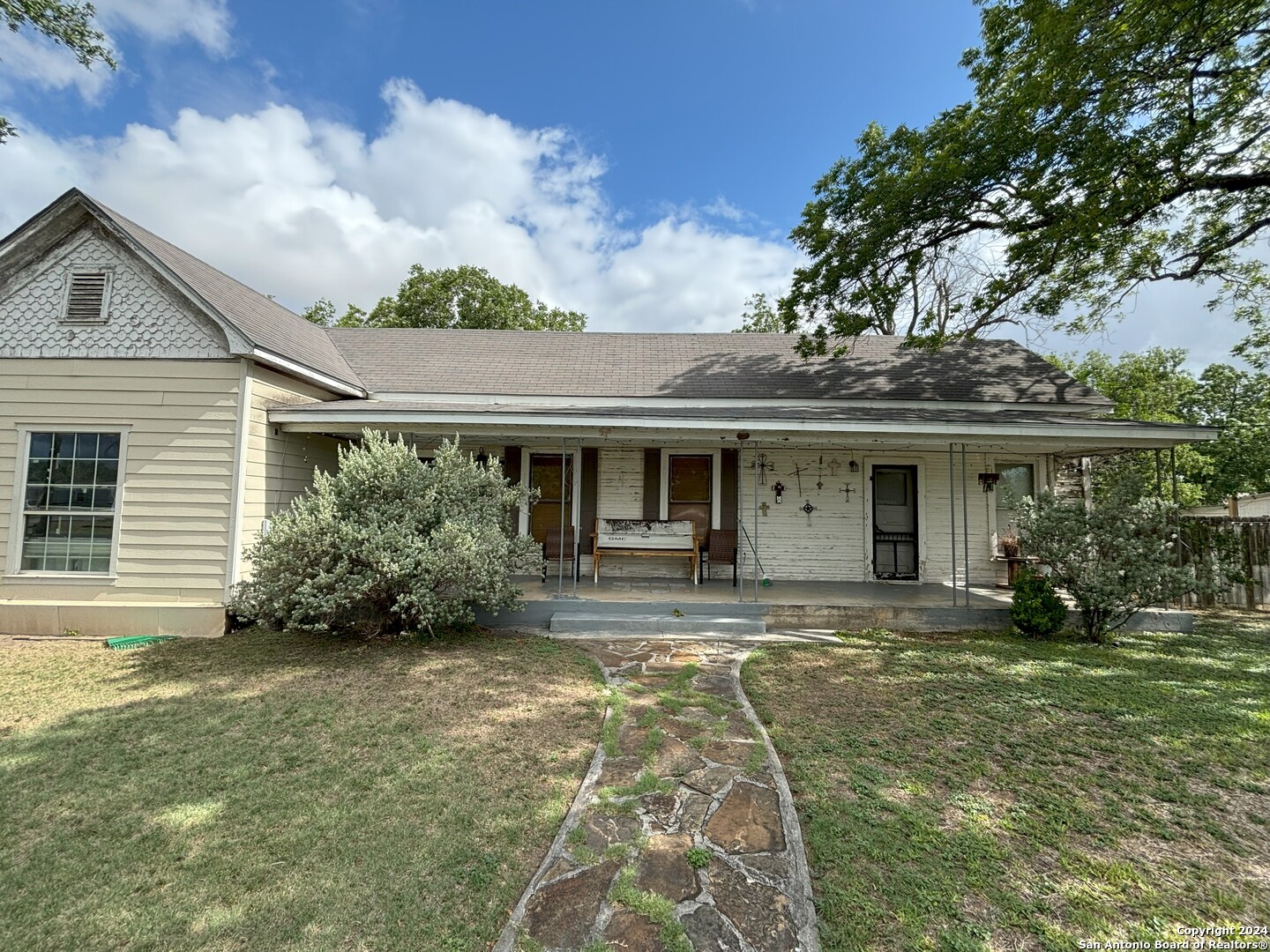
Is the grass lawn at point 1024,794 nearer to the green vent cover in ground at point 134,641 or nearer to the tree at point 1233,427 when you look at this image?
the green vent cover in ground at point 134,641

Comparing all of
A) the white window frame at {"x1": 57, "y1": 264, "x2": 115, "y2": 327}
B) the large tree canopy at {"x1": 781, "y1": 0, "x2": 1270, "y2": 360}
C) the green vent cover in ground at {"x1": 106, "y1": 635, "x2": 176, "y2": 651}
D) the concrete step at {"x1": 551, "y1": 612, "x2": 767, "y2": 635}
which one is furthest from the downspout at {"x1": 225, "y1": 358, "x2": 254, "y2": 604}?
the large tree canopy at {"x1": 781, "y1": 0, "x2": 1270, "y2": 360}

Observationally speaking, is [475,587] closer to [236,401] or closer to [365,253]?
[236,401]

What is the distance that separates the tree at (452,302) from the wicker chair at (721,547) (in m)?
20.0

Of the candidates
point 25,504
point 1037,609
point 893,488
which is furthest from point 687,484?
point 25,504

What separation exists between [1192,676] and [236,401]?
435 inches

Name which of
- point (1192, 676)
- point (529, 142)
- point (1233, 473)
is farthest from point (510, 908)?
point (1233, 473)

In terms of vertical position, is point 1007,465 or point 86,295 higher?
point 86,295

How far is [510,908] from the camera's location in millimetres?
2184

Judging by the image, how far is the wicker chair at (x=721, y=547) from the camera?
29.3ft

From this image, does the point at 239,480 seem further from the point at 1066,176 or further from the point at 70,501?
the point at 1066,176

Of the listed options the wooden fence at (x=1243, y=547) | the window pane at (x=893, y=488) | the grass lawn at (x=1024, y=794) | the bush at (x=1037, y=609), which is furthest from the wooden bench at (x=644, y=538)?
the wooden fence at (x=1243, y=547)

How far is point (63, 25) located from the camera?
7.25m

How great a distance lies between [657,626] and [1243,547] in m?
9.56

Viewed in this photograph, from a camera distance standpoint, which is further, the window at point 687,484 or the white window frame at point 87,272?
the window at point 687,484
